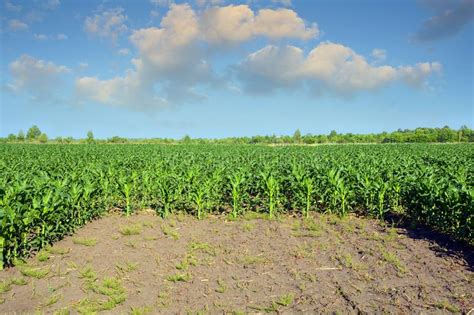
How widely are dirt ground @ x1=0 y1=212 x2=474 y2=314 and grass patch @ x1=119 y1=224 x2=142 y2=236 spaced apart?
26mm

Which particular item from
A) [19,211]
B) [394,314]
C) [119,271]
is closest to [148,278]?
[119,271]

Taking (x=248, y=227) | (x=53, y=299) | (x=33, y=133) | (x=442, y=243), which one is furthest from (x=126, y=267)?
(x=33, y=133)

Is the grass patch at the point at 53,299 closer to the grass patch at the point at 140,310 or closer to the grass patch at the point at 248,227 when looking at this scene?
the grass patch at the point at 140,310

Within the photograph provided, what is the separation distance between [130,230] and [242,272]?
3.46 m

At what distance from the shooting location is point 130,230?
28.1ft

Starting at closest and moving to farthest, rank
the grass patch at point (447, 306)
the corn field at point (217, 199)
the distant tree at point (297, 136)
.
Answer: the grass patch at point (447, 306)
the corn field at point (217, 199)
the distant tree at point (297, 136)

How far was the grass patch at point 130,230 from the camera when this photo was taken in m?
8.52

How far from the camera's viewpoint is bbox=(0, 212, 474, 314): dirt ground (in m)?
5.41

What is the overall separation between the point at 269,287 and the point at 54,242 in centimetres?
521

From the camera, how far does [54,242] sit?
790 cm

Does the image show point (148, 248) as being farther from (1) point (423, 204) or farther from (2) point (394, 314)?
(1) point (423, 204)

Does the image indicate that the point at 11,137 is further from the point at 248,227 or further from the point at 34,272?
the point at 248,227

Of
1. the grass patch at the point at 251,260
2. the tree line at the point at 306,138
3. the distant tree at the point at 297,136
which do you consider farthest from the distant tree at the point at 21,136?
the grass patch at the point at 251,260

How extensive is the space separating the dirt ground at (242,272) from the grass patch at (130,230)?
3cm
